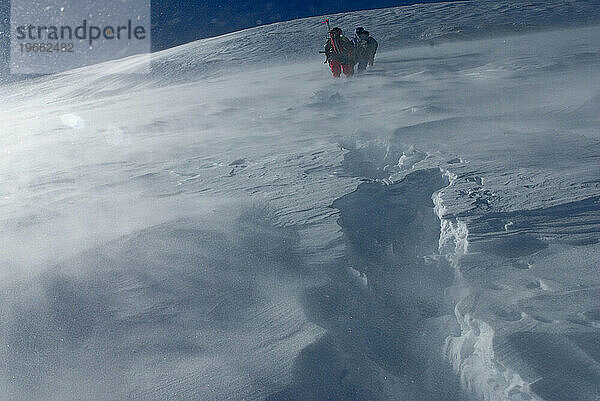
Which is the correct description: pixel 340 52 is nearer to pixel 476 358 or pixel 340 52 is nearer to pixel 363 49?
pixel 363 49

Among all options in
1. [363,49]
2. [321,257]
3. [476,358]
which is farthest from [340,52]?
[476,358]

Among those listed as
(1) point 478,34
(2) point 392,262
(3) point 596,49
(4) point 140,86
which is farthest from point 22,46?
(2) point 392,262

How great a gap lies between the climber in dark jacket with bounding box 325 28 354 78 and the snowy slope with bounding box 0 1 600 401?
2.49 metres

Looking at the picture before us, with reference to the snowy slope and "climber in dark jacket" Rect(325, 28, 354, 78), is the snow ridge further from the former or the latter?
"climber in dark jacket" Rect(325, 28, 354, 78)

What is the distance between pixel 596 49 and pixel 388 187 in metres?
6.57

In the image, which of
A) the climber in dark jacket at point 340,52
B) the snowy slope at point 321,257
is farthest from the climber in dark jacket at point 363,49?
the snowy slope at point 321,257

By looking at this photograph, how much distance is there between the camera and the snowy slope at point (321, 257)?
1.65 metres

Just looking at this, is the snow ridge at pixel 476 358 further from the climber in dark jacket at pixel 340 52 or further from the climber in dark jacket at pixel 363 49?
the climber in dark jacket at pixel 363 49

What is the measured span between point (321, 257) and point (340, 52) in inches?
237

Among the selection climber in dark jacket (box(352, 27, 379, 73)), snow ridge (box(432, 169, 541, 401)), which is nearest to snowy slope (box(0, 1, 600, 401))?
snow ridge (box(432, 169, 541, 401))

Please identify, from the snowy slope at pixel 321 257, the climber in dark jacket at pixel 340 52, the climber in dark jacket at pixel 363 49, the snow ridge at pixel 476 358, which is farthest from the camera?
the climber in dark jacket at pixel 363 49

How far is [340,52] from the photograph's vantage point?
25.3 feet

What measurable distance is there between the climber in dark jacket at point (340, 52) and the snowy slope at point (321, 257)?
2.49 meters

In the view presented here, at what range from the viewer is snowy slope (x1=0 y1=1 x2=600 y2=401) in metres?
1.65
